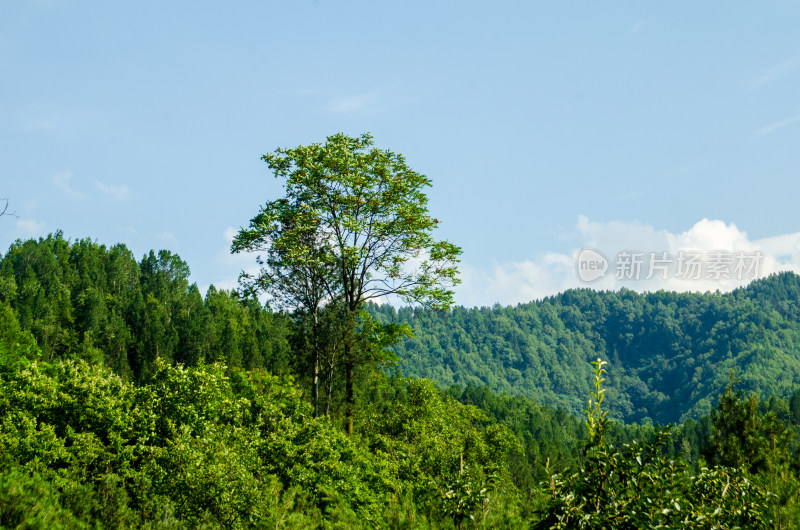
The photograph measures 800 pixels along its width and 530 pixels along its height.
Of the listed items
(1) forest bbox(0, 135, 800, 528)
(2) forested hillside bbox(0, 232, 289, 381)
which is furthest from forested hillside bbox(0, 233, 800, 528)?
(2) forested hillside bbox(0, 232, 289, 381)

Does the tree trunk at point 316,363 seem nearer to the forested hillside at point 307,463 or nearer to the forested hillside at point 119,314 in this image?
the forested hillside at point 307,463

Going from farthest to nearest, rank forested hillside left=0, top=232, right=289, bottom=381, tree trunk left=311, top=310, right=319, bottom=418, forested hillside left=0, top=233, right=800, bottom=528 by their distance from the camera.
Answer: forested hillside left=0, top=232, right=289, bottom=381 < tree trunk left=311, top=310, right=319, bottom=418 < forested hillside left=0, top=233, right=800, bottom=528

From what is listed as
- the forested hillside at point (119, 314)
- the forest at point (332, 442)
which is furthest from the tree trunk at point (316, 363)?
the forested hillside at point (119, 314)

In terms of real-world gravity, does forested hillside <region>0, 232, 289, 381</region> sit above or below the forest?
above

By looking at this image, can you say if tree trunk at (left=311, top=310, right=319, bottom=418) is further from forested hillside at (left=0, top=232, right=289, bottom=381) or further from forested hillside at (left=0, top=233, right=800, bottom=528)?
forested hillside at (left=0, top=232, right=289, bottom=381)

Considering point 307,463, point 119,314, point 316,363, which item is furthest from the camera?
point 119,314

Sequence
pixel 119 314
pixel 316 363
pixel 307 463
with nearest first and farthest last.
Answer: pixel 307 463 → pixel 316 363 → pixel 119 314

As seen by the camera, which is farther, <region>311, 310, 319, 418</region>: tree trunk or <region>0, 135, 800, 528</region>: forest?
<region>311, 310, 319, 418</region>: tree trunk

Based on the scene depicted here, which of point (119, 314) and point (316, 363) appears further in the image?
point (119, 314)

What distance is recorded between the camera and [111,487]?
531 inches

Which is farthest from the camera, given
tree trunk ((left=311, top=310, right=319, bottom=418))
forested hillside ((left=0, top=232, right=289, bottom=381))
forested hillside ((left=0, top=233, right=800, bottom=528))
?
forested hillside ((left=0, top=232, right=289, bottom=381))

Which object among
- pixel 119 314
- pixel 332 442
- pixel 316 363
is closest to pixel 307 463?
pixel 332 442

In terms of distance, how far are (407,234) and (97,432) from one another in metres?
13.9

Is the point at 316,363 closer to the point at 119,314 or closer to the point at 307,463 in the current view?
the point at 307,463
